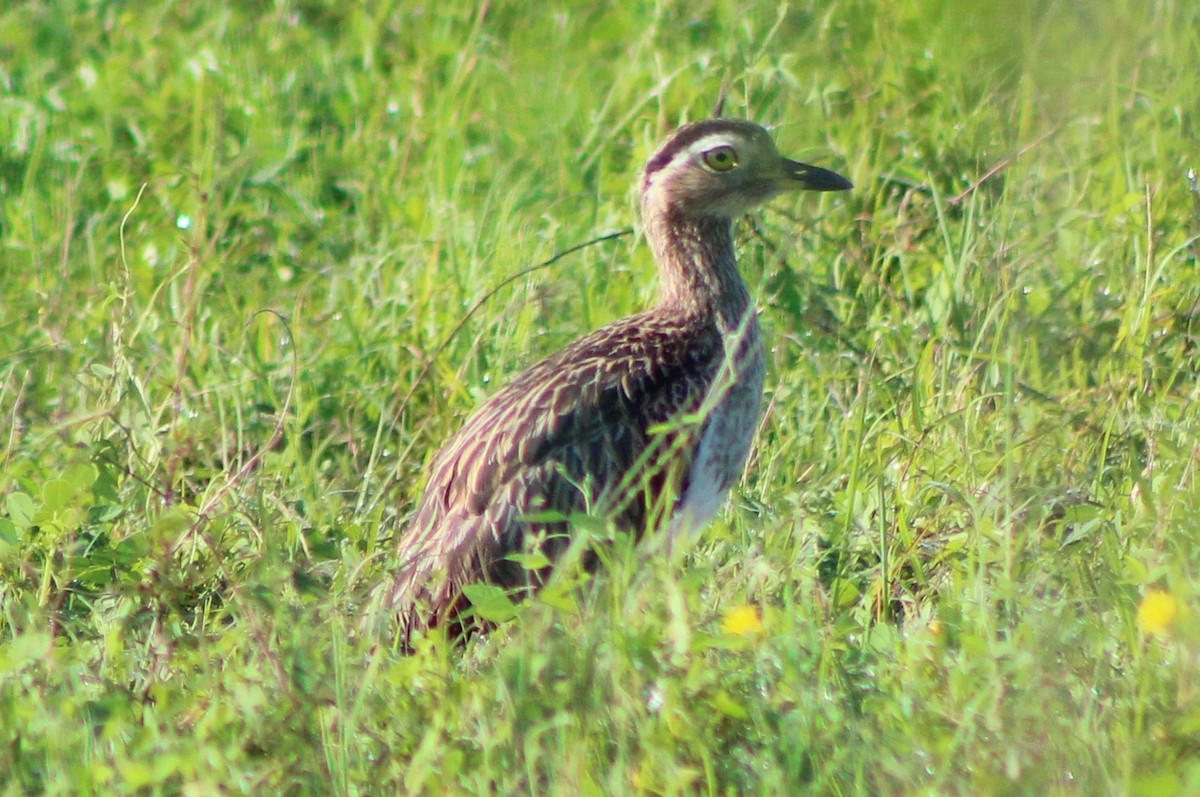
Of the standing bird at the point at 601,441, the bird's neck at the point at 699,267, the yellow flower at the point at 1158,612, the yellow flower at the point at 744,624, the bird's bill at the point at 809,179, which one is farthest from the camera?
the bird's bill at the point at 809,179

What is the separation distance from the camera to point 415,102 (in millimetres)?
7484

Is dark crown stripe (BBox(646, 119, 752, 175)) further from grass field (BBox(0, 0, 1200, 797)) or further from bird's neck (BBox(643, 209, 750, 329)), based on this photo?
grass field (BBox(0, 0, 1200, 797))

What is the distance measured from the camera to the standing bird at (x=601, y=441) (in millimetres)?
4559

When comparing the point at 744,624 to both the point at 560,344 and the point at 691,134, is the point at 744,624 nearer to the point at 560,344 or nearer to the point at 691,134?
the point at 691,134

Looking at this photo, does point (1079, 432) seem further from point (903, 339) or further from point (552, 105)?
point (552, 105)

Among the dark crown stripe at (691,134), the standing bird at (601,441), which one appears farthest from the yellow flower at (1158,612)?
the dark crown stripe at (691,134)

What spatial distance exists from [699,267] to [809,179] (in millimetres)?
425

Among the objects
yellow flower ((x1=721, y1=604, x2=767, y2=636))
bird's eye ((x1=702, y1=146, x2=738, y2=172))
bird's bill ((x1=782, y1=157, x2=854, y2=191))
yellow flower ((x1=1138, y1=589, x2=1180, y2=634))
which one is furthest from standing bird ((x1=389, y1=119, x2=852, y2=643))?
yellow flower ((x1=1138, y1=589, x2=1180, y2=634))

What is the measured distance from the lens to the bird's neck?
5.21m

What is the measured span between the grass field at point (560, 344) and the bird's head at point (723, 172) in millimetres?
242

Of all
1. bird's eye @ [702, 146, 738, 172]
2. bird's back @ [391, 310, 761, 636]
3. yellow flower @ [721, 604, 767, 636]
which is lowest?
bird's back @ [391, 310, 761, 636]

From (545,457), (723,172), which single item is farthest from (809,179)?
(545,457)

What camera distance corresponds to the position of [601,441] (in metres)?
4.77

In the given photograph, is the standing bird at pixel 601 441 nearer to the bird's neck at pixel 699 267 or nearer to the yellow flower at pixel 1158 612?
the bird's neck at pixel 699 267
